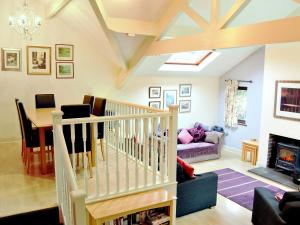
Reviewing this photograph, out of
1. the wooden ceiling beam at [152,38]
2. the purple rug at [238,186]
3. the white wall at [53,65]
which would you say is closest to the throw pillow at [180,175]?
the purple rug at [238,186]

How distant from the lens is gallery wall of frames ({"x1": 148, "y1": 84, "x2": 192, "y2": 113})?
24.0ft

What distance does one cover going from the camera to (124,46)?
5.62 m

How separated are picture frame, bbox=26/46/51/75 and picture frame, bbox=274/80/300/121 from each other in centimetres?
509

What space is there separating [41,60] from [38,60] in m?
0.06

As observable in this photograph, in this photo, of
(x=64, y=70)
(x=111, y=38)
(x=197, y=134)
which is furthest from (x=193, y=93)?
(x=64, y=70)

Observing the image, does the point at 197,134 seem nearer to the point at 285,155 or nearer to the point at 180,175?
the point at 285,155

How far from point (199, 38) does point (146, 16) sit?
1151mm

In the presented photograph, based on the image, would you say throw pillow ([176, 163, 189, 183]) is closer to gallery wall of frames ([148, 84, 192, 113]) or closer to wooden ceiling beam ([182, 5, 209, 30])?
wooden ceiling beam ([182, 5, 209, 30])

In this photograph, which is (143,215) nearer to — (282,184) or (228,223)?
(228,223)

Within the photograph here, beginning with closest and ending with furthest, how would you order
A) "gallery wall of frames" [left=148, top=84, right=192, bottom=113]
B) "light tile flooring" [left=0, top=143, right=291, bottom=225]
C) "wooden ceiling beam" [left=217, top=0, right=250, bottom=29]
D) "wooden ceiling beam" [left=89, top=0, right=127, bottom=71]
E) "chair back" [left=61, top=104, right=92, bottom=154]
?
"light tile flooring" [left=0, top=143, right=291, bottom=225], "chair back" [left=61, top=104, right=92, bottom=154], "wooden ceiling beam" [left=217, top=0, right=250, bottom=29], "wooden ceiling beam" [left=89, top=0, right=127, bottom=71], "gallery wall of frames" [left=148, top=84, right=192, bottom=113]

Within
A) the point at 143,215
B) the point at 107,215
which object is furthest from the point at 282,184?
the point at 107,215

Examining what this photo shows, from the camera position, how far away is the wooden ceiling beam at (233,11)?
12.0 ft

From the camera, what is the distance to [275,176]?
588cm

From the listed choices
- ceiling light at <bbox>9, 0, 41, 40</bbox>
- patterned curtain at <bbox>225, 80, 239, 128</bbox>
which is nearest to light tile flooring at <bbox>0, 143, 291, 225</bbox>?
patterned curtain at <bbox>225, 80, 239, 128</bbox>
